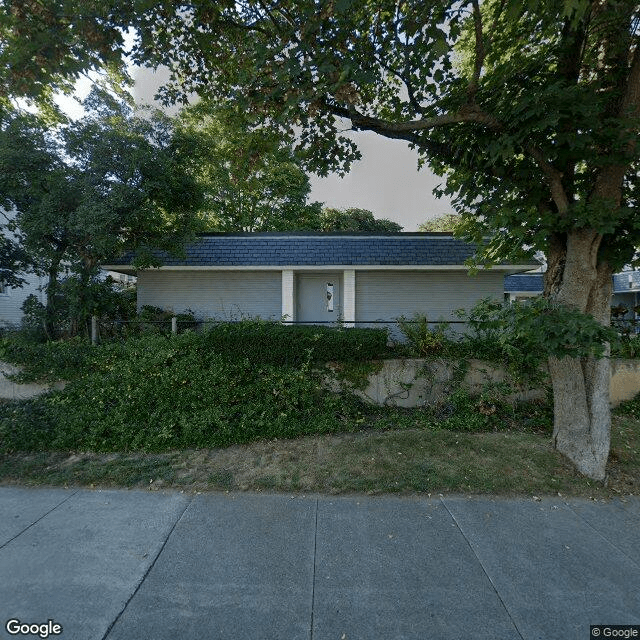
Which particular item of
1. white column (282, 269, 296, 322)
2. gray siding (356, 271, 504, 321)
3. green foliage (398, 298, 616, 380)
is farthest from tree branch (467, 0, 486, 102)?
white column (282, 269, 296, 322)

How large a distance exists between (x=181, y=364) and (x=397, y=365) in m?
3.44

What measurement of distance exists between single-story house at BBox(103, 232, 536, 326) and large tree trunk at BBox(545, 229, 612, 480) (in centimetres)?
563

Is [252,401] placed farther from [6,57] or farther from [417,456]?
[6,57]

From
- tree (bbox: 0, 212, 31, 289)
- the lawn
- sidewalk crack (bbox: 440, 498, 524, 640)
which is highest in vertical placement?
tree (bbox: 0, 212, 31, 289)

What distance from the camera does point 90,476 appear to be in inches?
159

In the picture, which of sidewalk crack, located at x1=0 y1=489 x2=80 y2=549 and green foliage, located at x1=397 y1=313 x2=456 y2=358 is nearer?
sidewalk crack, located at x1=0 y1=489 x2=80 y2=549

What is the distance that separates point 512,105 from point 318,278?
754 centimetres

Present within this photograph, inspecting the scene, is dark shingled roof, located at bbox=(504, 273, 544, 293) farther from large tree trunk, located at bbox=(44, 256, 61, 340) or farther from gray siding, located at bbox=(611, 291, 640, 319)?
large tree trunk, located at bbox=(44, 256, 61, 340)

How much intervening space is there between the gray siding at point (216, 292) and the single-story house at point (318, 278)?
29 mm

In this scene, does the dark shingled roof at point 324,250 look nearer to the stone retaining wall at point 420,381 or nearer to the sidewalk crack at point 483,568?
the stone retaining wall at point 420,381

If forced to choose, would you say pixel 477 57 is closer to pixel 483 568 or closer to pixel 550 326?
pixel 550 326

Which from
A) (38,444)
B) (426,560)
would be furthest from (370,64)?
(38,444)

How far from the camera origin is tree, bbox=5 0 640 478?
3.79 metres

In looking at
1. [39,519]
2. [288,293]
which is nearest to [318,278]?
[288,293]
